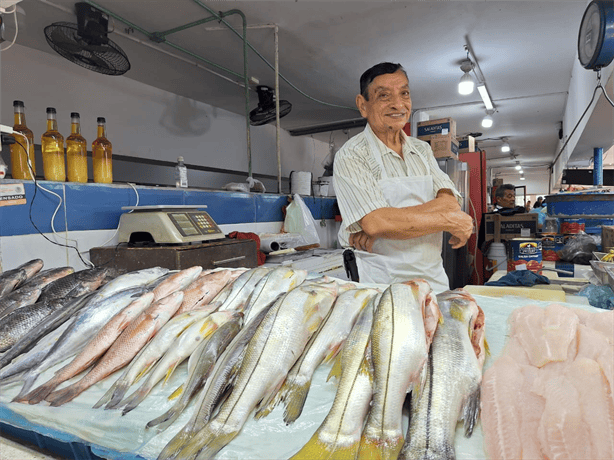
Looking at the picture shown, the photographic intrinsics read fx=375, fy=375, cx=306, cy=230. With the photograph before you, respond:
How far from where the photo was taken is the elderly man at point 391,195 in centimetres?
190

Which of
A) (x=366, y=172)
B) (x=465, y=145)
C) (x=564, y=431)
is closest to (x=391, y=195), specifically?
(x=366, y=172)

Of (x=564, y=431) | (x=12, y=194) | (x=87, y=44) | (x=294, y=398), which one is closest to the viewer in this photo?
(x=564, y=431)

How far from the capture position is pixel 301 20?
472 centimetres

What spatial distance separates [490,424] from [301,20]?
5.03 metres

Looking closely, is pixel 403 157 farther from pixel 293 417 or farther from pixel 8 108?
pixel 8 108

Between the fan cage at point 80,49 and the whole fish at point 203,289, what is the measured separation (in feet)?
9.14

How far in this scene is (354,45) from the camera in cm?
545

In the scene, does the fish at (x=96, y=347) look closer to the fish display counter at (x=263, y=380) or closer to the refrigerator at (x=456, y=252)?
the fish display counter at (x=263, y=380)

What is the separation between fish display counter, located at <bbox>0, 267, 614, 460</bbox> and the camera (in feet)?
2.50

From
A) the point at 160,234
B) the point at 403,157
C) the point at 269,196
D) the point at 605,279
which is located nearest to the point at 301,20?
the point at 269,196

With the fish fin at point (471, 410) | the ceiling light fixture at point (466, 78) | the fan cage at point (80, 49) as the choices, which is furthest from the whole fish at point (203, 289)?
the ceiling light fixture at point (466, 78)

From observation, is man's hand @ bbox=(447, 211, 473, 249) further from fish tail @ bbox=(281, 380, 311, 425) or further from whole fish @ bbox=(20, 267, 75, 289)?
whole fish @ bbox=(20, 267, 75, 289)

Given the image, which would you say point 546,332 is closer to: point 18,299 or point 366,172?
point 366,172

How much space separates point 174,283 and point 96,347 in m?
0.34
